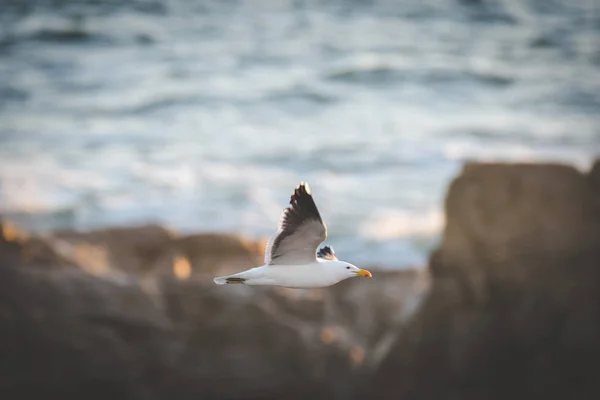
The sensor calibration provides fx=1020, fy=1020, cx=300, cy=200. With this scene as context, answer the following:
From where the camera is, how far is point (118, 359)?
10867 millimetres

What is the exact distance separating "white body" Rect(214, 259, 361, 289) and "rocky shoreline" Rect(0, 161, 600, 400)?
4210 millimetres

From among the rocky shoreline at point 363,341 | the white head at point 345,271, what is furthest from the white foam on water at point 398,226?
the white head at point 345,271

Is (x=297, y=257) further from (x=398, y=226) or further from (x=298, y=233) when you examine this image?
(x=398, y=226)

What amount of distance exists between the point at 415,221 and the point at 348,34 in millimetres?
9701

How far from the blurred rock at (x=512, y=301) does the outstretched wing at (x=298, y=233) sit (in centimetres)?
475

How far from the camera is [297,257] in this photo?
277 inches

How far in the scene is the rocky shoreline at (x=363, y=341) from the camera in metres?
10.9

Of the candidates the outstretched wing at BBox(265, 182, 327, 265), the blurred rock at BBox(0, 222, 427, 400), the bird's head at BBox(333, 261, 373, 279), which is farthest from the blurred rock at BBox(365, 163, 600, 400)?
the outstretched wing at BBox(265, 182, 327, 265)

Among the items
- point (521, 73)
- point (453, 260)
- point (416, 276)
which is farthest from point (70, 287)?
point (521, 73)

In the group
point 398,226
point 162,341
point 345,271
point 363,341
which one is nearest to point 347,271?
point 345,271

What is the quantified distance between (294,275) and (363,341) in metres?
5.46

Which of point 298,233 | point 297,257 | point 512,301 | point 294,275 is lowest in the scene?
point 512,301

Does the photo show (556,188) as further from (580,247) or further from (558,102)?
(558,102)

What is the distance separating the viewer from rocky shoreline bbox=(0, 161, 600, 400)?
1093 cm
